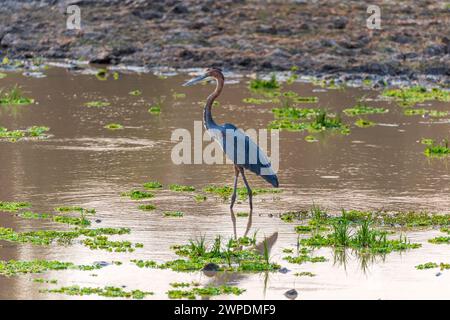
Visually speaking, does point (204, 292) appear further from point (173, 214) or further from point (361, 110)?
point (361, 110)

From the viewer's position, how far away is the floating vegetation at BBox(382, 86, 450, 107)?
76.7 feet

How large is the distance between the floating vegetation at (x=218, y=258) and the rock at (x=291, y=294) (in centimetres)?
85

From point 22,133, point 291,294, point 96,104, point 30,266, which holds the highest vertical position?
point 96,104

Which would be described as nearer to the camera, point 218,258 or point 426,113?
point 218,258

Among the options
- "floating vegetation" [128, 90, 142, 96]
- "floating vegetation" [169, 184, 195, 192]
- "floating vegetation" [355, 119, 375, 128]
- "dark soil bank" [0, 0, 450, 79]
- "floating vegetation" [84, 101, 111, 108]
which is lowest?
"floating vegetation" [169, 184, 195, 192]

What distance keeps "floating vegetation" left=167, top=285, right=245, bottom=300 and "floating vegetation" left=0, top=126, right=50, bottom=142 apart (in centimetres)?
873

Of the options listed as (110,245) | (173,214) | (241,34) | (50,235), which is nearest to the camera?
(110,245)

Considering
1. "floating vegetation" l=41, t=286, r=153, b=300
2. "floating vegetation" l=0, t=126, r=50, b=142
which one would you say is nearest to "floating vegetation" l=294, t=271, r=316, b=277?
"floating vegetation" l=41, t=286, r=153, b=300

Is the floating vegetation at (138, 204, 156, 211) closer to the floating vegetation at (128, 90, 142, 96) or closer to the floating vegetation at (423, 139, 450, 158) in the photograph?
the floating vegetation at (423, 139, 450, 158)

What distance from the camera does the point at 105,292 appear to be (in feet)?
33.6

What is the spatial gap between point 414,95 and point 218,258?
Result: 13.4 metres

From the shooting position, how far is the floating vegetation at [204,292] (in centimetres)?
1020

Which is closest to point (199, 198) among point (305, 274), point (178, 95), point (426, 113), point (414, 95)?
point (305, 274)
